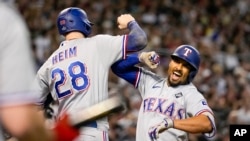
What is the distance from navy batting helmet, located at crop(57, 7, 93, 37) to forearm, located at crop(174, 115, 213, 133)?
1.13 m

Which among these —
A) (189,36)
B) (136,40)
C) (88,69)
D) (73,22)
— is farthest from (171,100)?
(189,36)

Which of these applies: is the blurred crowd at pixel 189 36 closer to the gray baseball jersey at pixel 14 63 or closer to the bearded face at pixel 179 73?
the bearded face at pixel 179 73

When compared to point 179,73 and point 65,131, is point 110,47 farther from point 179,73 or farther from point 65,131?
point 65,131

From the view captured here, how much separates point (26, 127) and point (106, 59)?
12.6ft

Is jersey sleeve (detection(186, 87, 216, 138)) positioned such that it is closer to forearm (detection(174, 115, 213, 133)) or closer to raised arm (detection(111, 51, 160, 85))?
forearm (detection(174, 115, 213, 133))

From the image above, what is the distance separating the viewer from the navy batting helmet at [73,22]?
5.96 metres

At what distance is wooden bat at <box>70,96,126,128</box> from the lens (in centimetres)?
222

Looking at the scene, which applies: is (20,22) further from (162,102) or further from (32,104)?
(162,102)

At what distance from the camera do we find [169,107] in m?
5.96

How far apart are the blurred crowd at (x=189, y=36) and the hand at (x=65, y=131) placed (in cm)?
813

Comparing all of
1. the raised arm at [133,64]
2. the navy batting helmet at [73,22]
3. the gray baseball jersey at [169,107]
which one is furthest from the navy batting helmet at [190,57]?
the navy batting helmet at [73,22]

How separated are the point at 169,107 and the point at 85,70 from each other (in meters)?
0.80

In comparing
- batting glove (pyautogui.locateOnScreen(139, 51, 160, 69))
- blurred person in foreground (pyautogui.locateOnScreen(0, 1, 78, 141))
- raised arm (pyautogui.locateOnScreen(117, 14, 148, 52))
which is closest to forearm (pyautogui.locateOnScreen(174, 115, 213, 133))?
batting glove (pyautogui.locateOnScreen(139, 51, 160, 69))

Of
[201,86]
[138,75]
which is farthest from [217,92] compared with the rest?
[138,75]
